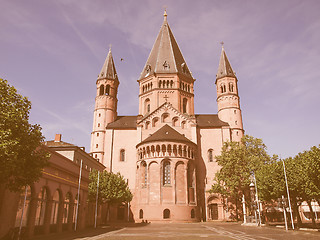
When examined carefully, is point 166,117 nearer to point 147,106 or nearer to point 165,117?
point 165,117

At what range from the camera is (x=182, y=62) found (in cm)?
6894

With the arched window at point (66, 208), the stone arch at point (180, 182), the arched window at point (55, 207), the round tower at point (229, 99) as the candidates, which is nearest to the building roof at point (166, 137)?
the stone arch at point (180, 182)

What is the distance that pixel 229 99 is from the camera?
6072cm

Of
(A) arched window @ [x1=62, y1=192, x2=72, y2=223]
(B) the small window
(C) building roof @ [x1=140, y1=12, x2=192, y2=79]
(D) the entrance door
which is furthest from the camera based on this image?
(C) building roof @ [x1=140, y1=12, x2=192, y2=79]

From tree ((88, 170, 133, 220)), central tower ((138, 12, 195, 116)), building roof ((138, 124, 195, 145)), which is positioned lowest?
tree ((88, 170, 133, 220))

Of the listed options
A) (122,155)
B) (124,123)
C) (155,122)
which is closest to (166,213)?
(122,155)

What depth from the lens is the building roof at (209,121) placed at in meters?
57.8

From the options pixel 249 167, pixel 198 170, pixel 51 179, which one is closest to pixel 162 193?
pixel 198 170

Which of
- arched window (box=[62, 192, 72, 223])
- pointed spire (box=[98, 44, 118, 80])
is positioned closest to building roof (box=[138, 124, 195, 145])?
pointed spire (box=[98, 44, 118, 80])

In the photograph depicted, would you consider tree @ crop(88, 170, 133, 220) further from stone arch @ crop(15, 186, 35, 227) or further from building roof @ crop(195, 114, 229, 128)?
building roof @ crop(195, 114, 229, 128)

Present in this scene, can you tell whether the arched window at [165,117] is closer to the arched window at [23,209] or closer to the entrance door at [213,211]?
the entrance door at [213,211]

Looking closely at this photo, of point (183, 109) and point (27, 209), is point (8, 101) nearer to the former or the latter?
point (27, 209)

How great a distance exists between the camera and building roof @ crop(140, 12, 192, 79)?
6488 centimetres

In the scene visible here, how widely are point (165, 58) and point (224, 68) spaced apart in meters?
14.7
